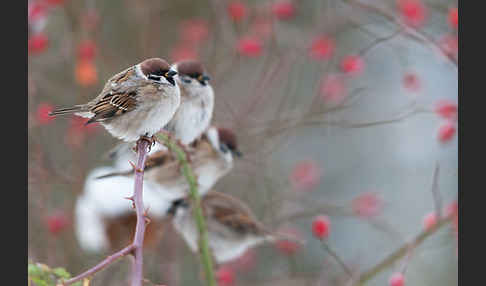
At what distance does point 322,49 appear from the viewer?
3416mm

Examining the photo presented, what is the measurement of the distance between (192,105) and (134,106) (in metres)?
0.85

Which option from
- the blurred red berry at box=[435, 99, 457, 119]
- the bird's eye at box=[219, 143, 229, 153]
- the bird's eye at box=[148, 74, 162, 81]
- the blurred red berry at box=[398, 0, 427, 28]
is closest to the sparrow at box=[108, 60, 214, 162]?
the bird's eye at box=[219, 143, 229, 153]

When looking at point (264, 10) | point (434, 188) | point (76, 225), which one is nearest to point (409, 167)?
point (264, 10)

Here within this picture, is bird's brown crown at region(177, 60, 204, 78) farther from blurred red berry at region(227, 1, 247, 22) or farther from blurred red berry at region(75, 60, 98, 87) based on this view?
blurred red berry at region(227, 1, 247, 22)

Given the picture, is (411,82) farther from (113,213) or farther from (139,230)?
(139,230)

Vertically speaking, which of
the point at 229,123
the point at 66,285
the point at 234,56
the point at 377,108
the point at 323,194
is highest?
the point at 66,285

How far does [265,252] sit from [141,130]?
4.01 metres

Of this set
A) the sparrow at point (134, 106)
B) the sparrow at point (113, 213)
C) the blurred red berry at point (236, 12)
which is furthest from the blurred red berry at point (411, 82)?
the sparrow at point (134, 106)

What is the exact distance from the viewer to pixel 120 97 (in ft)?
4.67

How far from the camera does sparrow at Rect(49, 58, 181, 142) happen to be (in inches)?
53.2

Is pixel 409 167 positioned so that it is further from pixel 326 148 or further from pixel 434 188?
pixel 434 188

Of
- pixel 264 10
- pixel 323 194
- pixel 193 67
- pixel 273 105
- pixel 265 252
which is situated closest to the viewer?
pixel 193 67

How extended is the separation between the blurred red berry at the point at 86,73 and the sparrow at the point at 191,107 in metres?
0.80

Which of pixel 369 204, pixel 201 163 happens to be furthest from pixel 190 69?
pixel 369 204
